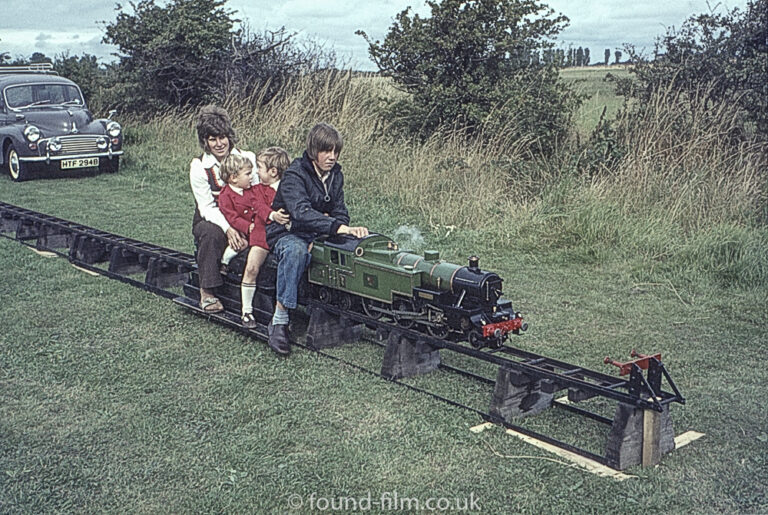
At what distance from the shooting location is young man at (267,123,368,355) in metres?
5.46

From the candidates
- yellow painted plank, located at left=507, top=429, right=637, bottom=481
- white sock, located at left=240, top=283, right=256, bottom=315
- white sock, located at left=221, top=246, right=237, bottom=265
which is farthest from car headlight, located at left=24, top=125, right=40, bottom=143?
yellow painted plank, located at left=507, top=429, right=637, bottom=481

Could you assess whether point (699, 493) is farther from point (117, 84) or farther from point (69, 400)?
point (117, 84)

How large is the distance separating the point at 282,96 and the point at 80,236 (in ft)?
32.7

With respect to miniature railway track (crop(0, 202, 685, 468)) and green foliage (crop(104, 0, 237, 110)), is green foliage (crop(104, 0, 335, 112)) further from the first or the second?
miniature railway track (crop(0, 202, 685, 468))

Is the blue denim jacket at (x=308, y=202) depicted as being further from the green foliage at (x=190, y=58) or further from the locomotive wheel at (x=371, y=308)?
the green foliage at (x=190, y=58)

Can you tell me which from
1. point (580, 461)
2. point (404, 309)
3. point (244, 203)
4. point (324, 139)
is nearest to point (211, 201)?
point (244, 203)

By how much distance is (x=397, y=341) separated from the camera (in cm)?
498

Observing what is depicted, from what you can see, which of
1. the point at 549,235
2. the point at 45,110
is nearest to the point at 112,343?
the point at 549,235

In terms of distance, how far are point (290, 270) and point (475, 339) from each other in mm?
1474

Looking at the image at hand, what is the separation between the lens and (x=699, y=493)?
3660 millimetres

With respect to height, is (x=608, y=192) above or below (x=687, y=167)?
below

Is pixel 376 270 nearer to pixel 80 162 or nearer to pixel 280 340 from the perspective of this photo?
pixel 280 340

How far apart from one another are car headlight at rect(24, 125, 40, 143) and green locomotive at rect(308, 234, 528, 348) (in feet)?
36.4

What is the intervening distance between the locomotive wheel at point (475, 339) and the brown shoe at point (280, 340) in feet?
4.49
